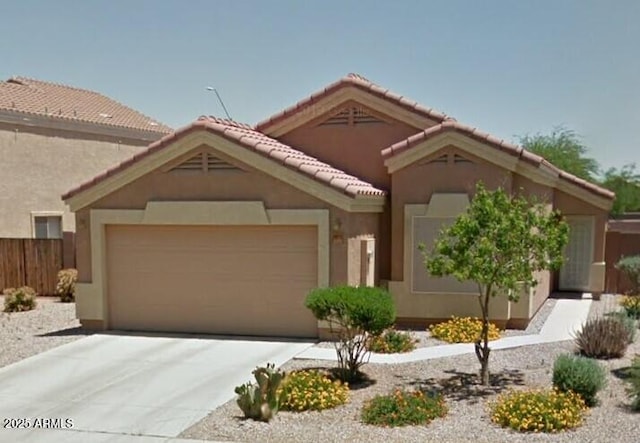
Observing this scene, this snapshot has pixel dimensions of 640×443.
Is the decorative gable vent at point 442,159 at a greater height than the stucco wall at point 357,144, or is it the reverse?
the stucco wall at point 357,144

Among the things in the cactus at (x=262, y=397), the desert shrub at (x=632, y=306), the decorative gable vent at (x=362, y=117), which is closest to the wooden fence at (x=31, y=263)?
the decorative gable vent at (x=362, y=117)

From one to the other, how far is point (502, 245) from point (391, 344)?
3380mm

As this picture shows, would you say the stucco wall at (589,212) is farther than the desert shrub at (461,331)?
Yes

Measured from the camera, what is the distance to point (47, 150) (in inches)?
757

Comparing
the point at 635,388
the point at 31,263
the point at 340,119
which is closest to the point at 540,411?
the point at 635,388

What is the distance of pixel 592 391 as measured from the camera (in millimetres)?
7031

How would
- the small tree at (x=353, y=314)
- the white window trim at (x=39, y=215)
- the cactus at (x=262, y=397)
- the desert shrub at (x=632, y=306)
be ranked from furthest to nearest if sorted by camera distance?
the white window trim at (x=39, y=215), the desert shrub at (x=632, y=306), the small tree at (x=353, y=314), the cactus at (x=262, y=397)

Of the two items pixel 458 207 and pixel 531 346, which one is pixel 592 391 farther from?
pixel 458 207

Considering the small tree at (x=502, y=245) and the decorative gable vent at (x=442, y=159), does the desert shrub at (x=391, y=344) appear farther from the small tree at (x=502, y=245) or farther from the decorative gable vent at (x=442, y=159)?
the decorative gable vent at (x=442, y=159)

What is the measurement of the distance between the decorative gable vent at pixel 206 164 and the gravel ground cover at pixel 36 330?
4340mm

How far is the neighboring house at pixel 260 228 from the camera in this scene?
10.8 metres

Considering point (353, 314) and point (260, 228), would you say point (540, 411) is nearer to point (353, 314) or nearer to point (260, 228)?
point (353, 314)

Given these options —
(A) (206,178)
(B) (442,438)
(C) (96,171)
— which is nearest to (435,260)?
(B) (442,438)

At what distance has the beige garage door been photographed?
36.2 ft
